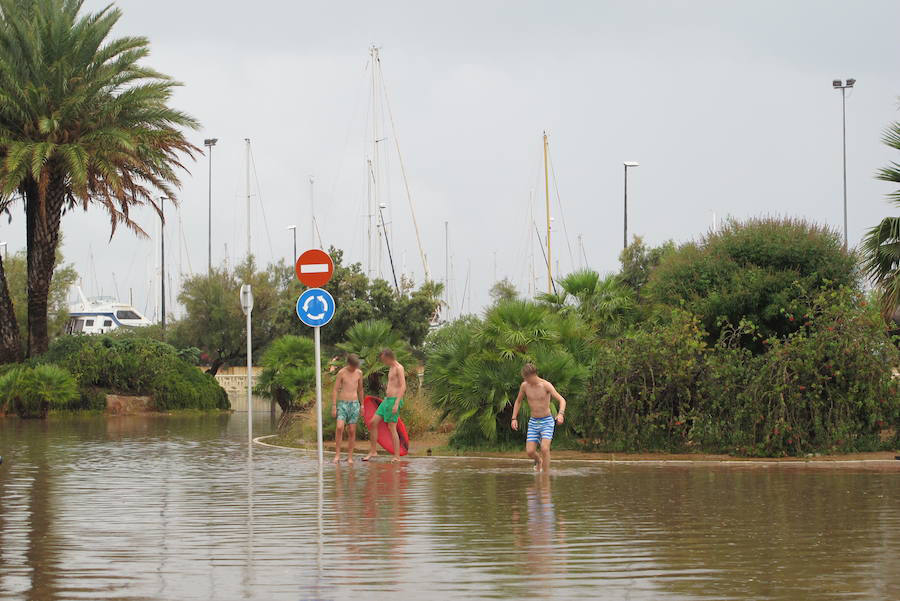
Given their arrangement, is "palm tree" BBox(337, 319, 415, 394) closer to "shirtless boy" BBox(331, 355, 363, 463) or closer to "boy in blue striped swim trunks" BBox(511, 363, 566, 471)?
"shirtless boy" BBox(331, 355, 363, 463)

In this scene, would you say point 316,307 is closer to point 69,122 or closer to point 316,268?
point 316,268

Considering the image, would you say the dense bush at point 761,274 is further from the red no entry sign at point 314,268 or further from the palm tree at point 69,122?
the palm tree at point 69,122

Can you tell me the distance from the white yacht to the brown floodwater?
74.9 meters

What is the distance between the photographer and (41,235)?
121 feet

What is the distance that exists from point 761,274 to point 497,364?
16.1 ft

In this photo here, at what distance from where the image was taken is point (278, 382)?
26906 millimetres

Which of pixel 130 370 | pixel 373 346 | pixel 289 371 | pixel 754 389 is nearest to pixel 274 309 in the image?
pixel 130 370

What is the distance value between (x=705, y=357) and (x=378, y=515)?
8.97m

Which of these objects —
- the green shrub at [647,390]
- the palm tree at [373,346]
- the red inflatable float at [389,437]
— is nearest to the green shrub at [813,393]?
the green shrub at [647,390]

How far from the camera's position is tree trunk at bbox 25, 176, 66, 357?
1452 inches

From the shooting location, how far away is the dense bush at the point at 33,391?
35000 mm

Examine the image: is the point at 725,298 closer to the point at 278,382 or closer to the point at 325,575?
the point at 278,382

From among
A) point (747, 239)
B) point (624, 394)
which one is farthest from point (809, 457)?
point (747, 239)

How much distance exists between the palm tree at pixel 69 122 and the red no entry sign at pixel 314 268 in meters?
20.5
